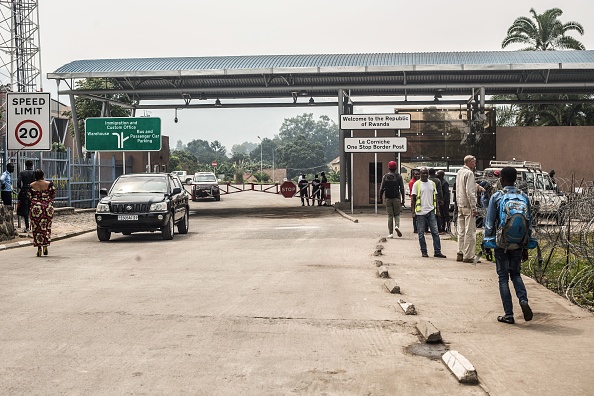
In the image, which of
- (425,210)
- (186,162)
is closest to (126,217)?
(425,210)

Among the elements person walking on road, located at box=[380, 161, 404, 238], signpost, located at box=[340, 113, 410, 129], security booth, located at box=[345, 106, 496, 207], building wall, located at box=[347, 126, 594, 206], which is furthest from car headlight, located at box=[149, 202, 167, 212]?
building wall, located at box=[347, 126, 594, 206]

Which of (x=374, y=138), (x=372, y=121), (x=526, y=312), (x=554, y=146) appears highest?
(x=372, y=121)

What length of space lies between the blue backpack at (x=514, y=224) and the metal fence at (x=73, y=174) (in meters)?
21.2

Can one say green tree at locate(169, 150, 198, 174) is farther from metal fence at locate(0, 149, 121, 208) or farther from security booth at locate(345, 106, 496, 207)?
security booth at locate(345, 106, 496, 207)

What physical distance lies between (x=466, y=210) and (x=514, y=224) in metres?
5.88

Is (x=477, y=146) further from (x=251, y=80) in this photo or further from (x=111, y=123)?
(x=111, y=123)

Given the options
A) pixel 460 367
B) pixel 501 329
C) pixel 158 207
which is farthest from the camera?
pixel 158 207

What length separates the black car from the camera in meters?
19.2

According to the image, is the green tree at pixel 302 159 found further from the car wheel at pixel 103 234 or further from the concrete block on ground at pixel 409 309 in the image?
the concrete block on ground at pixel 409 309

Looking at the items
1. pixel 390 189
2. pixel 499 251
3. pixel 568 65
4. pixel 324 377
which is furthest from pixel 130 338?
pixel 568 65

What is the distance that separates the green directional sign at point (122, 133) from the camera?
117 feet

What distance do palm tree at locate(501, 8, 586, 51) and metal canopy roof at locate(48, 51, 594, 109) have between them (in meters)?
8.97

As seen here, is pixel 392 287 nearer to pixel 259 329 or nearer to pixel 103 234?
pixel 259 329

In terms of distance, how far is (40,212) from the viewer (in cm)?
1587
